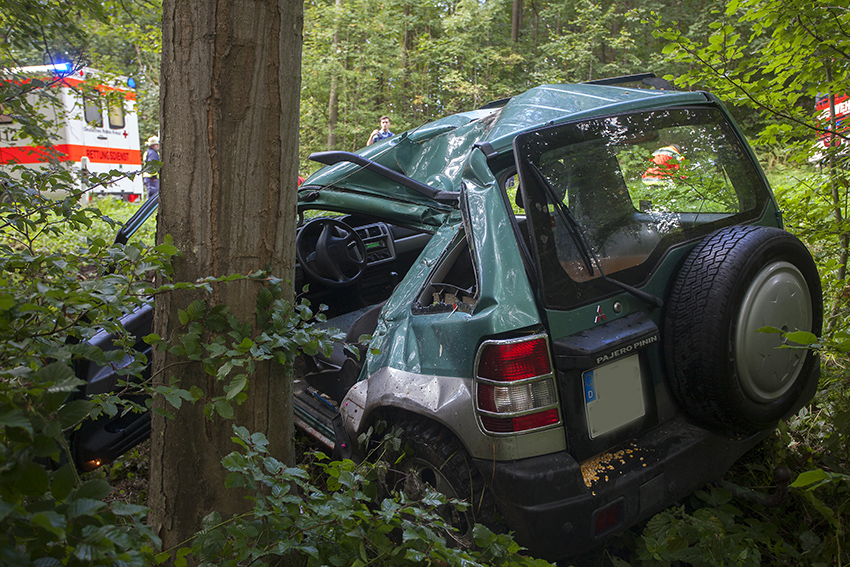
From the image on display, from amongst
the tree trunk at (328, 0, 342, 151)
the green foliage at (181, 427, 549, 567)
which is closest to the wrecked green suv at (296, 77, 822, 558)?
the green foliage at (181, 427, 549, 567)

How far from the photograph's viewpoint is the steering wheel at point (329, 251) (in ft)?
13.0

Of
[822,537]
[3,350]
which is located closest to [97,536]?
[3,350]

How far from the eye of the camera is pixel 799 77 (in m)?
3.65

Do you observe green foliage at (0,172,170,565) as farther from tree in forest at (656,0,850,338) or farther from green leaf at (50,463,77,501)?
tree in forest at (656,0,850,338)

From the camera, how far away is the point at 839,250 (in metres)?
4.00

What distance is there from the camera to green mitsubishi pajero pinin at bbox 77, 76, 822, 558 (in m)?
1.99

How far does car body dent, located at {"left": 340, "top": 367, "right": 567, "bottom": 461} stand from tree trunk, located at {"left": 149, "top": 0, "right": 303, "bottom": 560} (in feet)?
2.05

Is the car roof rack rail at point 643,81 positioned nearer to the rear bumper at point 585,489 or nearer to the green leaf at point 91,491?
the rear bumper at point 585,489

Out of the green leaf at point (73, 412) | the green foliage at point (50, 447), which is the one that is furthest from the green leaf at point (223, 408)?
the green leaf at point (73, 412)

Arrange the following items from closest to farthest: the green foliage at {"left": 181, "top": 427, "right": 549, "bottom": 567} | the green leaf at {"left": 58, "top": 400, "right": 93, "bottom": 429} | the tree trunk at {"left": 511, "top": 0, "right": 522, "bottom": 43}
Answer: the green leaf at {"left": 58, "top": 400, "right": 93, "bottom": 429}
the green foliage at {"left": 181, "top": 427, "right": 549, "bottom": 567}
the tree trunk at {"left": 511, "top": 0, "right": 522, "bottom": 43}

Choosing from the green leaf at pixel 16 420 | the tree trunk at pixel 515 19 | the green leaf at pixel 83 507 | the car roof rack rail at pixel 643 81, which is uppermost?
the tree trunk at pixel 515 19

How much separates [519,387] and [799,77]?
3.32 meters

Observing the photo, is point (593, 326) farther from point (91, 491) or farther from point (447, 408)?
point (91, 491)

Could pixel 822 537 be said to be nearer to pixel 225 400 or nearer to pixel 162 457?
pixel 225 400
